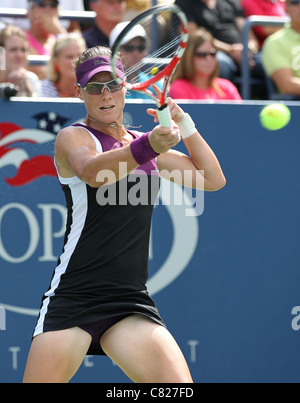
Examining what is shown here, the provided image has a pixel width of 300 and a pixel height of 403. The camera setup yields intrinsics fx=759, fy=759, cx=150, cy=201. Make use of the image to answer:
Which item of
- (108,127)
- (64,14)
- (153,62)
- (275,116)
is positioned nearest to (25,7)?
(64,14)

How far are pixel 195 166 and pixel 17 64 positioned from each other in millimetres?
2096

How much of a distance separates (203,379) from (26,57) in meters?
2.43

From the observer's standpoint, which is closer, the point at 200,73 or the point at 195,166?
the point at 195,166

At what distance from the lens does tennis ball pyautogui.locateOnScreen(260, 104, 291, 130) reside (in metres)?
4.56

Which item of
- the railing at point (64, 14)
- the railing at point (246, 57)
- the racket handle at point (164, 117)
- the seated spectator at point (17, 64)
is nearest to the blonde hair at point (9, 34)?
the seated spectator at point (17, 64)

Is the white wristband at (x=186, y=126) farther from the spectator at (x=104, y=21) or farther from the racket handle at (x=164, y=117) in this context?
the spectator at (x=104, y=21)

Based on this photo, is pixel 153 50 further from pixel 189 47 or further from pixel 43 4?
pixel 43 4

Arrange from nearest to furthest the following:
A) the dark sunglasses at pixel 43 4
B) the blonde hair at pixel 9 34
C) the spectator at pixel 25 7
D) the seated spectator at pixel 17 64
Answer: the seated spectator at pixel 17 64, the blonde hair at pixel 9 34, the dark sunglasses at pixel 43 4, the spectator at pixel 25 7

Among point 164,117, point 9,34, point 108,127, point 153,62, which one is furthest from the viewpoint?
point 9,34

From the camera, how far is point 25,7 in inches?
248

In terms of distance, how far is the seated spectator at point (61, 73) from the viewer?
494cm

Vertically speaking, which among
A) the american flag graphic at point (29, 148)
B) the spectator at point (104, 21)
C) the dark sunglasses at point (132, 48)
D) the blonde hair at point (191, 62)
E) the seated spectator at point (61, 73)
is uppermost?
the spectator at point (104, 21)

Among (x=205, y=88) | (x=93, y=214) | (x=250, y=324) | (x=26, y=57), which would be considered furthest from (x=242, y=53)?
(x=93, y=214)

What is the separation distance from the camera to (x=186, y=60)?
5.40m
